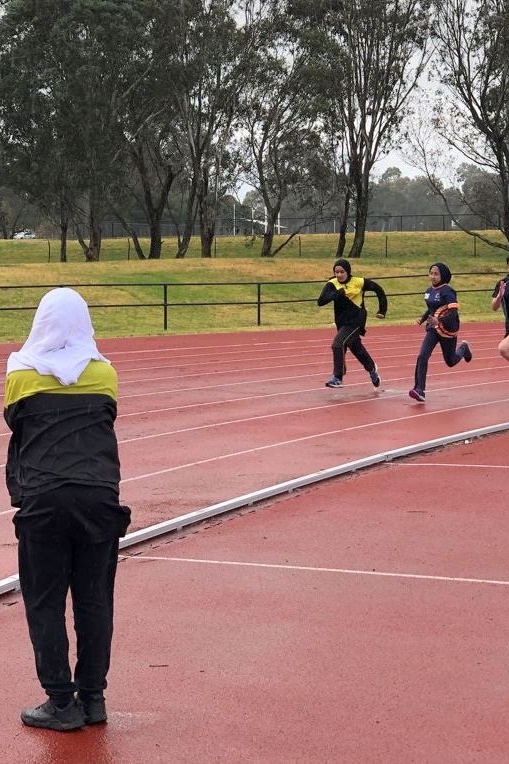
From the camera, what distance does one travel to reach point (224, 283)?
30.8 metres

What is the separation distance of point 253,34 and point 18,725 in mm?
52969

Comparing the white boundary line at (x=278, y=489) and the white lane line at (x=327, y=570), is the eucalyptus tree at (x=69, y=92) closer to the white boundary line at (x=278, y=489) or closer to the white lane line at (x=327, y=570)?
the white boundary line at (x=278, y=489)

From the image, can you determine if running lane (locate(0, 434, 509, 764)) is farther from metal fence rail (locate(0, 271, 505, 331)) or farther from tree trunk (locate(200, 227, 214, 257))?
tree trunk (locate(200, 227, 214, 257))

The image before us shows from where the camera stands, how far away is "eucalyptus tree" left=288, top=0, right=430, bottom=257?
5281 cm

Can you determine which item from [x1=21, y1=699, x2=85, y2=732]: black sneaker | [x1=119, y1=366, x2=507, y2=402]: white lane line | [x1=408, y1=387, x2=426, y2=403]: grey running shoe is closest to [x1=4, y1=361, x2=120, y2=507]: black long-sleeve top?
[x1=21, y1=699, x2=85, y2=732]: black sneaker

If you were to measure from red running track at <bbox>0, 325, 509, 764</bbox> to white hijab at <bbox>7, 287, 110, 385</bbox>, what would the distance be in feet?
4.42

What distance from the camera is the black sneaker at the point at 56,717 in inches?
179

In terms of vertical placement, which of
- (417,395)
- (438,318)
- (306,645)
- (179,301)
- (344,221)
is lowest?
(179,301)

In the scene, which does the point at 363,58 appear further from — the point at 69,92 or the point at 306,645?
the point at 306,645

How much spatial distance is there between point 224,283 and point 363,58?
26.2 metres

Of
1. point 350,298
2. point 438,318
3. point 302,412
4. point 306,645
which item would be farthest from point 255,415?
point 306,645

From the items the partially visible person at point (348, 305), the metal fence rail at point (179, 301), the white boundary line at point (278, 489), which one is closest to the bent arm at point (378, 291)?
the partially visible person at point (348, 305)

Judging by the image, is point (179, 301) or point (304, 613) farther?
point (179, 301)

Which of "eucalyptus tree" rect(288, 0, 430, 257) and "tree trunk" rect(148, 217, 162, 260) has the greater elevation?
"eucalyptus tree" rect(288, 0, 430, 257)
